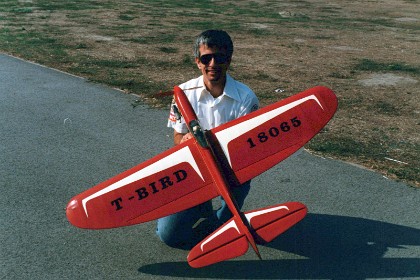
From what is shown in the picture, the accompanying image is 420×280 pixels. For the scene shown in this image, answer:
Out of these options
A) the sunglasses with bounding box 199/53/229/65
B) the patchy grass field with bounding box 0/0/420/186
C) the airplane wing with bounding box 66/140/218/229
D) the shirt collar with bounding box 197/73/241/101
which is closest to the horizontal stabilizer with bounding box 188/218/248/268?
the airplane wing with bounding box 66/140/218/229

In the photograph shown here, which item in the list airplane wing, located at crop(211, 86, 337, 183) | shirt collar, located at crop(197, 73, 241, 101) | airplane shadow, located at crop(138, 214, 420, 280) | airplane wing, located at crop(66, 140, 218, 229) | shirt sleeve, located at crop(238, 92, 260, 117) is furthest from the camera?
shirt sleeve, located at crop(238, 92, 260, 117)

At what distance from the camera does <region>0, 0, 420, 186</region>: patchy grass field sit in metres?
8.19

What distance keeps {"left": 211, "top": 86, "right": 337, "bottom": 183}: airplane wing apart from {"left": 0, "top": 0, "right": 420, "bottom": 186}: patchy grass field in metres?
1.22

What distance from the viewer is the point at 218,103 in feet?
16.6

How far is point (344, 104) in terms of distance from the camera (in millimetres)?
9648

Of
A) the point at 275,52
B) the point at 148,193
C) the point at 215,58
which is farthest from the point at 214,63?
the point at 275,52

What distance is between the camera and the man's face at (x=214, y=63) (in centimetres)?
477

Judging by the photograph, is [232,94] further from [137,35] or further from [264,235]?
[137,35]

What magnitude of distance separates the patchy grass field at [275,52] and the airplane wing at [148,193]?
118 cm

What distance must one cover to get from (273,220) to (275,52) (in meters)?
10.7

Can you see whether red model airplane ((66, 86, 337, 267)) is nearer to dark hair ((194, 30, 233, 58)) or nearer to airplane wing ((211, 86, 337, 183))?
airplane wing ((211, 86, 337, 183))

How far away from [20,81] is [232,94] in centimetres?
712

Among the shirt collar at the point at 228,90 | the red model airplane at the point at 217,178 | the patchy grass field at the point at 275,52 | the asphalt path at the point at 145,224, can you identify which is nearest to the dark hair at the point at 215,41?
the shirt collar at the point at 228,90

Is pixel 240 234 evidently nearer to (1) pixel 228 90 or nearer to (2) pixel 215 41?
(1) pixel 228 90
